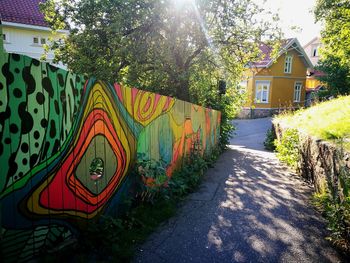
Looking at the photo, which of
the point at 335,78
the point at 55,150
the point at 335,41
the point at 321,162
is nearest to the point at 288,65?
the point at 335,78

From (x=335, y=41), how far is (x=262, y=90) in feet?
47.5

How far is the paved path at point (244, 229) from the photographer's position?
10.00ft

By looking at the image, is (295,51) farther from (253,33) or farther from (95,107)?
(95,107)

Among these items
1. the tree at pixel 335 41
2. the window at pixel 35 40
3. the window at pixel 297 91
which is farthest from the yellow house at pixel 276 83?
the window at pixel 35 40

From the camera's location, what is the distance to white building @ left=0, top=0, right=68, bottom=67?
1873 cm

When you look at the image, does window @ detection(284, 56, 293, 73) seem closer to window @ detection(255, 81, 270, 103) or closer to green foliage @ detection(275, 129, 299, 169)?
window @ detection(255, 81, 270, 103)

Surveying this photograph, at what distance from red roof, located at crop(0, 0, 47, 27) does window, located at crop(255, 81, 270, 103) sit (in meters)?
22.3

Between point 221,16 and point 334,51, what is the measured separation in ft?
33.5

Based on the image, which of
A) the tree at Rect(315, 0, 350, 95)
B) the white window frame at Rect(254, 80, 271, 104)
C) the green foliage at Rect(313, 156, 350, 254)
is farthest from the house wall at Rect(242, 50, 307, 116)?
the green foliage at Rect(313, 156, 350, 254)

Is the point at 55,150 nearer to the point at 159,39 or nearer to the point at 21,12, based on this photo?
the point at 159,39

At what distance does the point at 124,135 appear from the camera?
148 inches

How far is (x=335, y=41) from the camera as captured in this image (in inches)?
661

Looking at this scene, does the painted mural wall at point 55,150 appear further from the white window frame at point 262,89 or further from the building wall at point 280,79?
the white window frame at point 262,89

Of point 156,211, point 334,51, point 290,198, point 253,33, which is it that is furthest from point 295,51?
point 156,211
